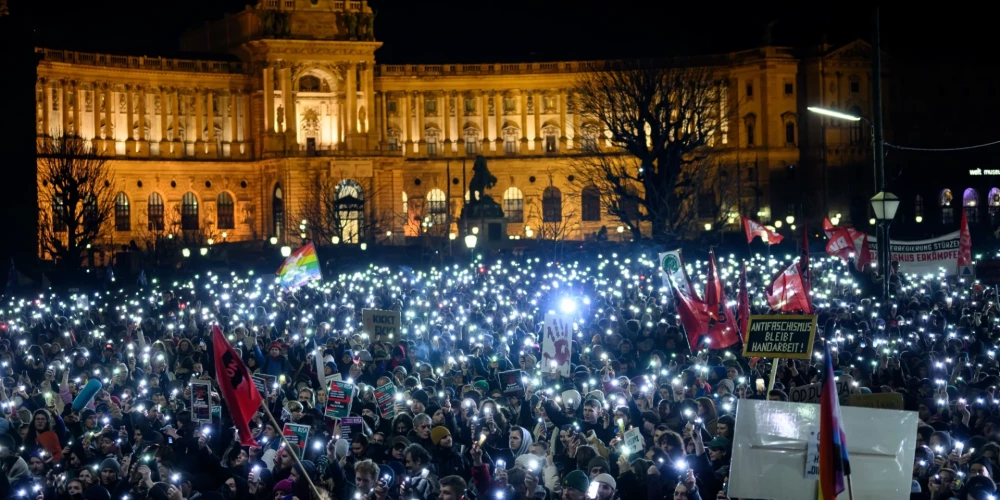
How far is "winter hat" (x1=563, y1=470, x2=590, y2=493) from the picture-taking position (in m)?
12.6

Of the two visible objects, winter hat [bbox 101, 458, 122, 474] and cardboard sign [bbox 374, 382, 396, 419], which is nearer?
winter hat [bbox 101, 458, 122, 474]

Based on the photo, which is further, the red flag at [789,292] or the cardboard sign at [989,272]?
the red flag at [789,292]

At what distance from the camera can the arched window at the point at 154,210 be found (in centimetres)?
9794

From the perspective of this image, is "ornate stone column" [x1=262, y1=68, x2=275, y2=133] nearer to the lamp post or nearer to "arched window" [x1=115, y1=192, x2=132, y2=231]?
"arched window" [x1=115, y1=192, x2=132, y2=231]

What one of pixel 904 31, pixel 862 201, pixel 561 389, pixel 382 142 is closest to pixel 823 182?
pixel 862 201

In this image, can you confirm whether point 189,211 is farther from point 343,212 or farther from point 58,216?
point 58,216

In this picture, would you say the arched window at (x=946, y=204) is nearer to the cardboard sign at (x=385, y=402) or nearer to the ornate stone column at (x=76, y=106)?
the ornate stone column at (x=76, y=106)

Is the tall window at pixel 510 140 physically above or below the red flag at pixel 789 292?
above

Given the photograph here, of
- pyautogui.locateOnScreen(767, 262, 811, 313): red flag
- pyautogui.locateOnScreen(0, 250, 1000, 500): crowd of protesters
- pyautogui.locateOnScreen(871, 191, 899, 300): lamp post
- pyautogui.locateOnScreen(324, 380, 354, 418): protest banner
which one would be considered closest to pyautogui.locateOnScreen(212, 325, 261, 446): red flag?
pyautogui.locateOnScreen(0, 250, 1000, 500): crowd of protesters

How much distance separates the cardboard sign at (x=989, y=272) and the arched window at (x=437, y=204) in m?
76.1

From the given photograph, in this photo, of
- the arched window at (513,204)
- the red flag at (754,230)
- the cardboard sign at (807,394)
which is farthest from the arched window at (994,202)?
the cardboard sign at (807,394)

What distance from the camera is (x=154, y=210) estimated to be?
9912 cm

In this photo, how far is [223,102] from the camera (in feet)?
331

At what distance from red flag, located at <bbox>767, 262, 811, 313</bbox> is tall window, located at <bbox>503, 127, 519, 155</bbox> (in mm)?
80484
